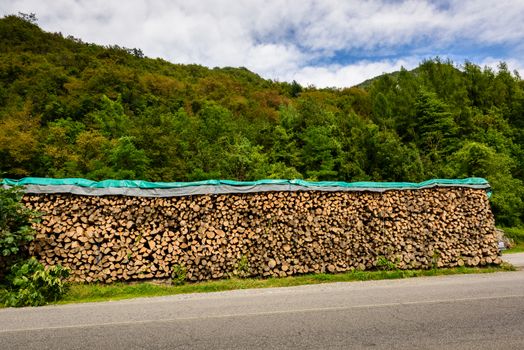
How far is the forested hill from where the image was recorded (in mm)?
20359

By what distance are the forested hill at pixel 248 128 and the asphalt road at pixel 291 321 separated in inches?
477

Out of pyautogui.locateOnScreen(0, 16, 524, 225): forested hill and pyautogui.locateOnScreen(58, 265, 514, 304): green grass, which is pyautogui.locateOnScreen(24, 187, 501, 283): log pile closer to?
pyautogui.locateOnScreen(58, 265, 514, 304): green grass

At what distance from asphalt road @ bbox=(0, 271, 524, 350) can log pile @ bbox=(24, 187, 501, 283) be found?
1.48 metres

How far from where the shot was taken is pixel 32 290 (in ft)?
22.1

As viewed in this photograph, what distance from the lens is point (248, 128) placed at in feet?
96.1

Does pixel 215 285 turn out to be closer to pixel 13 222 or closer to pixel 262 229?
pixel 262 229

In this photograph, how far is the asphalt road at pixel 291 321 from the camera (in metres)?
4.13

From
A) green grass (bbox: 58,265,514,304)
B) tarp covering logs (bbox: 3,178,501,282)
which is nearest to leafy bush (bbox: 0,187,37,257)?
tarp covering logs (bbox: 3,178,501,282)

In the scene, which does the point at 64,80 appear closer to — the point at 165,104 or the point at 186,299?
the point at 165,104

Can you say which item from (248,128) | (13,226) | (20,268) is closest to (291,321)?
(20,268)

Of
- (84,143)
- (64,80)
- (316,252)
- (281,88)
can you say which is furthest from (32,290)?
(281,88)

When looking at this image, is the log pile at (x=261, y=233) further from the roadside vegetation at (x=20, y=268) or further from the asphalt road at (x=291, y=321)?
the asphalt road at (x=291, y=321)

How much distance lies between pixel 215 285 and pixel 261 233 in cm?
Answer: 186

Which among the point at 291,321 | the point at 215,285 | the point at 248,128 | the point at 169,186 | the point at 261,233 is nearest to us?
the point at 291,321
